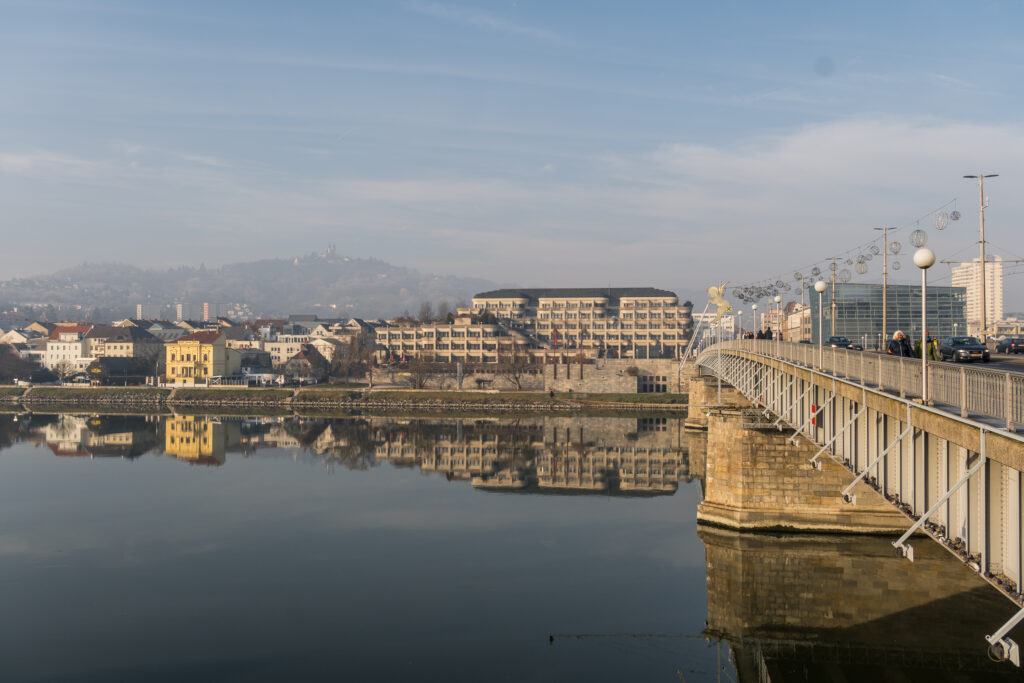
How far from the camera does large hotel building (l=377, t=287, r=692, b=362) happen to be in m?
151

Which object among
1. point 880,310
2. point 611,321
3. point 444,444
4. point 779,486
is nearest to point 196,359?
point 611,321

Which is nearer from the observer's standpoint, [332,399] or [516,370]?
[332,399]

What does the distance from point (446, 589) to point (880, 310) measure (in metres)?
68.0

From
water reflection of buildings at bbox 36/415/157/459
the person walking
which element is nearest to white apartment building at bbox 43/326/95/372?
water reflection of buildings at bbox 36/415/157/459

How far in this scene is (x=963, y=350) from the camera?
32406mm

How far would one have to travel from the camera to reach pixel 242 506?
161 ft

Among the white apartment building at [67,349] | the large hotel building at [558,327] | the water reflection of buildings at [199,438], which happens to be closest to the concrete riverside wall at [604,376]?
the large hotel building at [558,327]

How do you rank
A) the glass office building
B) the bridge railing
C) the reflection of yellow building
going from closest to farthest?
the bridge railing < the reflection of yellow building < the glass office building

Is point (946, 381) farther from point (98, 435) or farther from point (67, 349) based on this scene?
point (67, 349)

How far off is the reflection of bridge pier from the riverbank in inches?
2991

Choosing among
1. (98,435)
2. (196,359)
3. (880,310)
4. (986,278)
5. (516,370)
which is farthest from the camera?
(196,359)

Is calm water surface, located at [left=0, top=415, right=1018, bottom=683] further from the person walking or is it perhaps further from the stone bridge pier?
the person walking

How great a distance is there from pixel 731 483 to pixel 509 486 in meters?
21.3

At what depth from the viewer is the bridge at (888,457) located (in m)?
13.6
